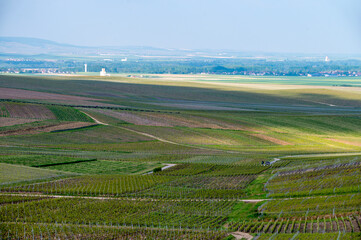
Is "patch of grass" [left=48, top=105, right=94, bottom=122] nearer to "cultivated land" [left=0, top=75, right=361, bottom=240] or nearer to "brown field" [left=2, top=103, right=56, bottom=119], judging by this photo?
"cultivated land" [left=0, top=75, right=361, bottom=240]

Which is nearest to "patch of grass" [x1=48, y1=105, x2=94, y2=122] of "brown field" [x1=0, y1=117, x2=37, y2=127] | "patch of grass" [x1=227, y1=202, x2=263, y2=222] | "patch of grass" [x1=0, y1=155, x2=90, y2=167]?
"brown field" [x1=0, y1=117, x2=37, y2=127]

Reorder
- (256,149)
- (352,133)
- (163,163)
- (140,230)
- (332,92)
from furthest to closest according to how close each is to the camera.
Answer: (332,92) → (352,133) → (256,149) → (163,163) → (140,230)

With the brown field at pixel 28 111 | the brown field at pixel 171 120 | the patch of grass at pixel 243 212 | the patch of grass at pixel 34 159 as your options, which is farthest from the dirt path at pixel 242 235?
the brown field at pixel 28 111

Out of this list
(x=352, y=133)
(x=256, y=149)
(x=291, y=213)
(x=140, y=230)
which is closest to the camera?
(x=140, y=230)

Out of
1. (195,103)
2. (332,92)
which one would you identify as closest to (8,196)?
(195,103)

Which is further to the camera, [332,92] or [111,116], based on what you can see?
[332,92]

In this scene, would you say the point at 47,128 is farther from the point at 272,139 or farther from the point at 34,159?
the point at 272,139

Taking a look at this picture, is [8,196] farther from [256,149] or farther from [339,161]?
[256,149]
